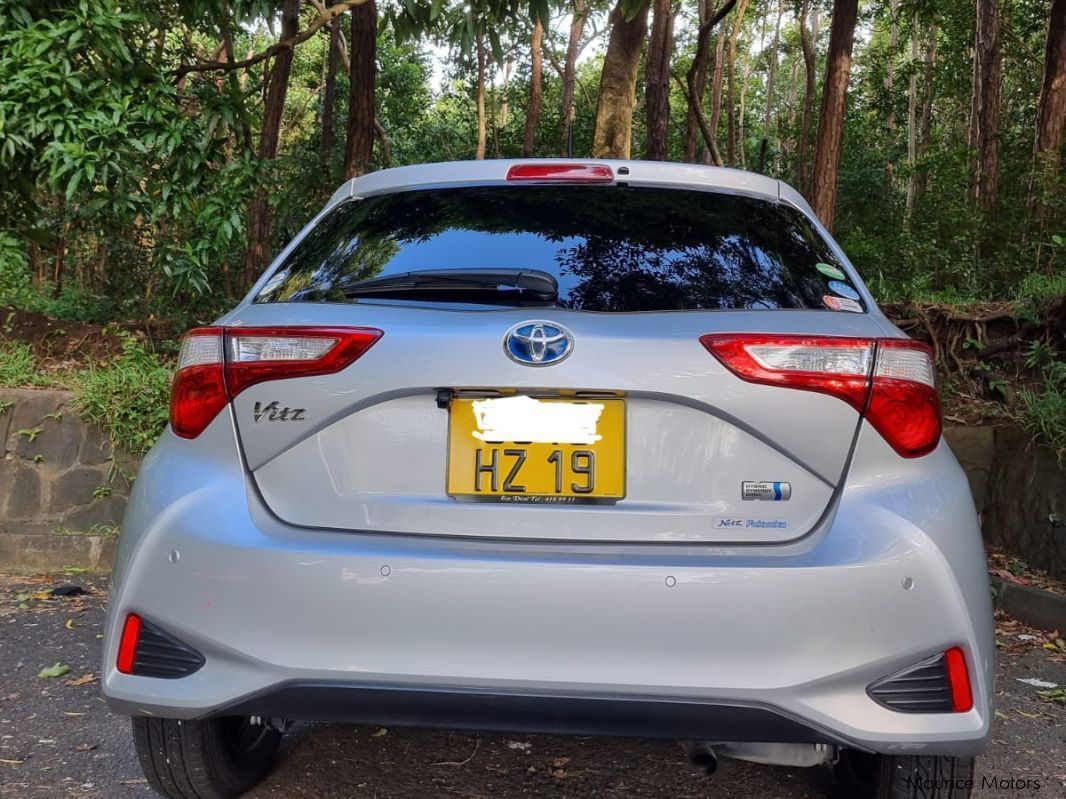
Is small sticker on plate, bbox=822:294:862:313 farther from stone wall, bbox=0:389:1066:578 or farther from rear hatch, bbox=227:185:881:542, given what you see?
stone wall, bbox=0:389:1066:578

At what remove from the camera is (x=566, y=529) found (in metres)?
1.85

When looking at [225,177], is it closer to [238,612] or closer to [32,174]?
[32,174]

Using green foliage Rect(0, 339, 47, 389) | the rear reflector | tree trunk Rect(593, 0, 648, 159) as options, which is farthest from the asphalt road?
tree trunk Rect(593, 0, 648, 159)

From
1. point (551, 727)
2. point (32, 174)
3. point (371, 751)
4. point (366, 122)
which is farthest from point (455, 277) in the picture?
point (366, 122)

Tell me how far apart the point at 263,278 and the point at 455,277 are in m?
0.54

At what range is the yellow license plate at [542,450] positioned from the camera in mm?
1853

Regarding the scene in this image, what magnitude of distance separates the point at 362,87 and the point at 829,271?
819cm

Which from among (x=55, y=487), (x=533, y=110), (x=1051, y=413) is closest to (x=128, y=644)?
(x=55, y=487)

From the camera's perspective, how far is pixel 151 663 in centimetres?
193

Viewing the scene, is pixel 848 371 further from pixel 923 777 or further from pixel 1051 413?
pixel 1051 413

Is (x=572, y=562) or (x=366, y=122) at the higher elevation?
(x=366, y=122)

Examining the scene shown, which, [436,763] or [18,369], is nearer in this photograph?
[436,763]

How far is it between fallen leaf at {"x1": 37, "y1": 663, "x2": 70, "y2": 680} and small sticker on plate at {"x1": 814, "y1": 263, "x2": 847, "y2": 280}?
9.78 feet

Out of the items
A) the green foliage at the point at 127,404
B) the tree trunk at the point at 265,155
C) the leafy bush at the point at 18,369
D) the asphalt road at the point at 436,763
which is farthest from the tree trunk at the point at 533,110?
the asphalt road at the point at 436,763
